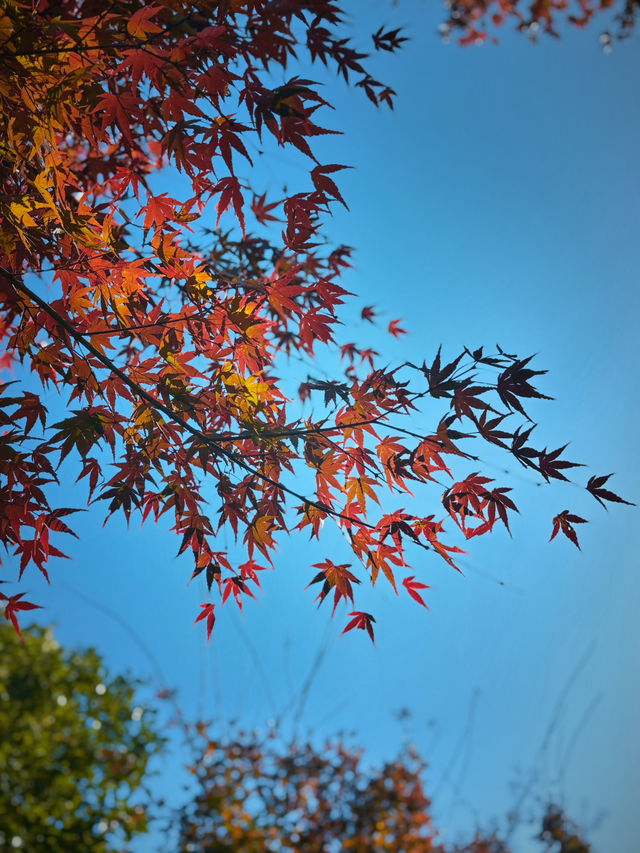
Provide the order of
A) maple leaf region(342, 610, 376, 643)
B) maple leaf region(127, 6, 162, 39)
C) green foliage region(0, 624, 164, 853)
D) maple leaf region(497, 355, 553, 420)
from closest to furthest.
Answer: maple leaf region(127, 6, 162, 39)
maple leaf region(497, 355, 553, 420)
maple leaf region(342, 610, 376, 643)
green foliage region(0, 624, 164, 853)

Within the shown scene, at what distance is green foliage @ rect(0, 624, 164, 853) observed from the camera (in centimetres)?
509

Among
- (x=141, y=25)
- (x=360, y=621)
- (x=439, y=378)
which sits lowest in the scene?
(x=360, y=621)

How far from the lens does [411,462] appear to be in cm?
191

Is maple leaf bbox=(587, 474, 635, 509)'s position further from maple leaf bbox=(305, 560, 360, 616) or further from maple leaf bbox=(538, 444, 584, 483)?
maple leaf bbox=(305, 560, 360, 616)

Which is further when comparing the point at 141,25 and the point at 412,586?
the point at 412,586

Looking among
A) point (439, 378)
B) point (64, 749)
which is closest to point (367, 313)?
point (439, 378)

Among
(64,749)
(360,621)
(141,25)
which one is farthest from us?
(64,749)

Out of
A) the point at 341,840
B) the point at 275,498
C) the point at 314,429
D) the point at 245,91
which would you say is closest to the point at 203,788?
the point at 341,840

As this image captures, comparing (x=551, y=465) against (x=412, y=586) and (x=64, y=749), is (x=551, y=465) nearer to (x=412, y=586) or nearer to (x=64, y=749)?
(x=412, y=586)

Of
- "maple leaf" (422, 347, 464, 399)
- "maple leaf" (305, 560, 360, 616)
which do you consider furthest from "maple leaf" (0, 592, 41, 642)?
"maple leaf" (422, 347, 464, 399)

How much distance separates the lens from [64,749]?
582 centimetres

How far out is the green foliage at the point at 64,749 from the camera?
5.09 m

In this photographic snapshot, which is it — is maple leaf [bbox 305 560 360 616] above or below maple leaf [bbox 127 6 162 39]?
below

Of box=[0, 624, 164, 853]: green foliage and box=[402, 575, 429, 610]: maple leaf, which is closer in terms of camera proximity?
box=[402, 575, 429, 610]: maple leaf
